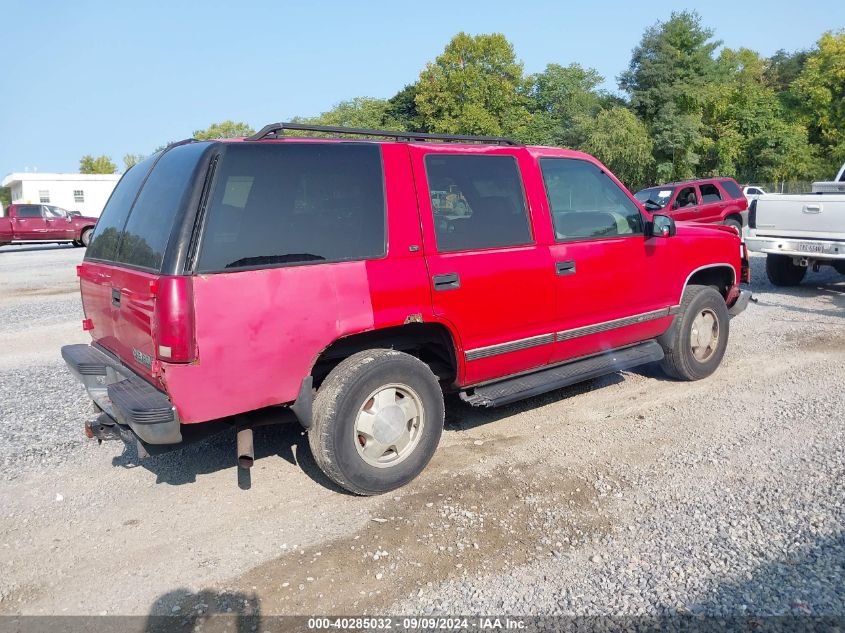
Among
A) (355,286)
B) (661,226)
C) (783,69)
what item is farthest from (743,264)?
(783,69)

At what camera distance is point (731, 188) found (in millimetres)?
18078

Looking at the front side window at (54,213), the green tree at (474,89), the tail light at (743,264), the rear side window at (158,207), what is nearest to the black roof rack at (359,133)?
the rear side window at (158,207)

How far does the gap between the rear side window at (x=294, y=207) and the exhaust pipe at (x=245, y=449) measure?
928 mm

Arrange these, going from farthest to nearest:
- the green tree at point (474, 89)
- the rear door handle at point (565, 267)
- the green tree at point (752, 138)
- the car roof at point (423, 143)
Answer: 1. the green tree at point (474, 89)
2. the green tree at point (752, 138)
3. the rear door handle at point (565, 267)
4. the car roof at point (423, 143)

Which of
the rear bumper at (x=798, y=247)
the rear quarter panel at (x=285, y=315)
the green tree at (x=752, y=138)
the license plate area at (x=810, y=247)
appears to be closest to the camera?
the rear quarter panel at (x=285, y=315)

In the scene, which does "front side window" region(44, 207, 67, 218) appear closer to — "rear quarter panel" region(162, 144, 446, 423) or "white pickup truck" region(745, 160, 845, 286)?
"white pickup truck" region(745, 160, 845, 286)

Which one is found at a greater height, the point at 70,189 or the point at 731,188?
the point at 70,189

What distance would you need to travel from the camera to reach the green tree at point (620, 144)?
1617 inches

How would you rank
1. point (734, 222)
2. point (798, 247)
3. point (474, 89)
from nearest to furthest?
point (798, 247) < point (734, 222) < point (474, 89)

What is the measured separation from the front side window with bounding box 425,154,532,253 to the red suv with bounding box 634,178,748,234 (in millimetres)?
13363

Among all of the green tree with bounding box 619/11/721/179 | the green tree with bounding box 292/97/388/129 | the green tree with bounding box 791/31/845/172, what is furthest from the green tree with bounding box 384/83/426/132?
the green tree with bounding box 791/31/845/172

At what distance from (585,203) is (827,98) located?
51163 mm

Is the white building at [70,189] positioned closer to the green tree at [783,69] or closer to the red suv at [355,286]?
the red suv at [355,286]

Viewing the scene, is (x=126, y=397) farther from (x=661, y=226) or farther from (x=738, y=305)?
(x=738, y=305)
